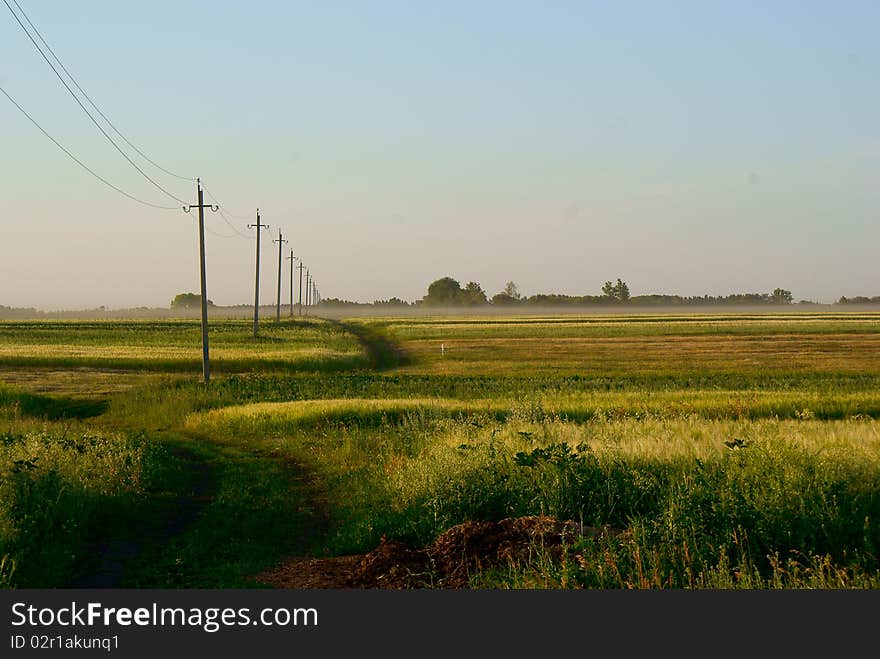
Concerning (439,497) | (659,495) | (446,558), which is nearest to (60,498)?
(439,497)

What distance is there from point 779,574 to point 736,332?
90729 millimetres

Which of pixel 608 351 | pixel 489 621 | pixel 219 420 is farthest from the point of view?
pixel 608 351

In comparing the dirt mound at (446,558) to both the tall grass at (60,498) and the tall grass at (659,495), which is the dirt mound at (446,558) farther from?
the tall grass at (60,498)

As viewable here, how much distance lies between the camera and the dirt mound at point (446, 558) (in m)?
11.2

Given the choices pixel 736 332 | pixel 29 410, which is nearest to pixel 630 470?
pixel 29 410

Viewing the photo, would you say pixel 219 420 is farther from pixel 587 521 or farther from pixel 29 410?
pixel 587 521

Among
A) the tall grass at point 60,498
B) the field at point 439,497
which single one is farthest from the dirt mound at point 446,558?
the tall grass at point 60,498

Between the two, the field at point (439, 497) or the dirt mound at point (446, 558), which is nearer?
the field at point (439, 497)

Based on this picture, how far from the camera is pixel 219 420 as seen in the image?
97.9 ft

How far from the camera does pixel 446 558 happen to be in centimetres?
1180

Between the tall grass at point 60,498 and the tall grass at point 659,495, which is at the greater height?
the tall grass at point 659,495

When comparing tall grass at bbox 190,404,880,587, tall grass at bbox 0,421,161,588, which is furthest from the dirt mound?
tall grass at bbox 0,421,161,588

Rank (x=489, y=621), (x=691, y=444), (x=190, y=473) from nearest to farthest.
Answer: (x=489, y=621)
(x=691, y=444)
(x=190, y=473)

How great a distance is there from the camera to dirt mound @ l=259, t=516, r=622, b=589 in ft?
36.9
